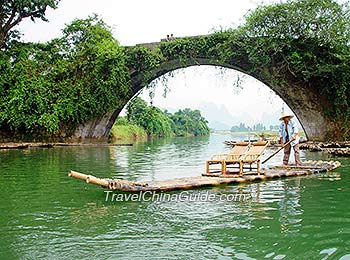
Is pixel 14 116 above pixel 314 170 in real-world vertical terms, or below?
above

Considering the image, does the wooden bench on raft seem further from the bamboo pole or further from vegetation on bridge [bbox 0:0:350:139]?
vegetation on bridge [bbox 0:0:350:139]

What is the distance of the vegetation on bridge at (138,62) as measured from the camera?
17094mm

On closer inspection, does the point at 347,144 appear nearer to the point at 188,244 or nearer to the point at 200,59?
the point at 200,59

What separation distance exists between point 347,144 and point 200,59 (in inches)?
303

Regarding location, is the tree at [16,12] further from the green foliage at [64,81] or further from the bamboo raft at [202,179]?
the bamboo raft at [202,179]

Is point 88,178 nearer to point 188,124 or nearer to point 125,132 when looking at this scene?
point 125,132

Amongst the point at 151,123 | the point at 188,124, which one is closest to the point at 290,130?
the point at 151,123

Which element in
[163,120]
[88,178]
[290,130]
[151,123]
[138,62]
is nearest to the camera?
[88,178]

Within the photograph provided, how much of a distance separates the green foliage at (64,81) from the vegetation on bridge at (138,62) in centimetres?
5

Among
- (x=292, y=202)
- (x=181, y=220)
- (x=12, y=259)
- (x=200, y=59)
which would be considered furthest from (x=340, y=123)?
(x=12, y=259)

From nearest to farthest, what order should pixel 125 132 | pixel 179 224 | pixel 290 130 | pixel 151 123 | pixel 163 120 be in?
pixel 179 224
pixel 290 130
pixel 125 132
pixel 151 123
pixel 163 120

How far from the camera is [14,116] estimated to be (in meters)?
20.5

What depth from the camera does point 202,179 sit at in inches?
287

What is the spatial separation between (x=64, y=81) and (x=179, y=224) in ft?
59.1
